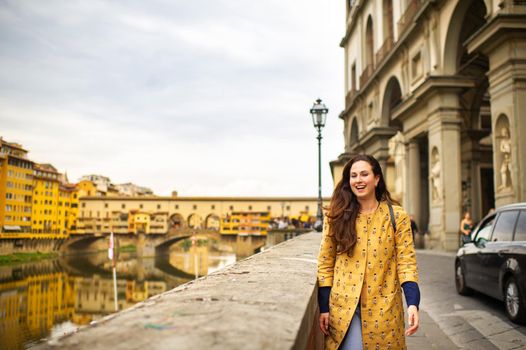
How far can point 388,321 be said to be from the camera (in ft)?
8.45

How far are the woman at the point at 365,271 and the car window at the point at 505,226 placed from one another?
4.72 meters

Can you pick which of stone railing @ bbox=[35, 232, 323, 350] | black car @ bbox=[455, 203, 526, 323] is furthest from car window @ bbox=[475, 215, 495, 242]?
stone railing @ bbox=[35, 232, 323, 350]

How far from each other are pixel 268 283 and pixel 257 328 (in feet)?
3.68

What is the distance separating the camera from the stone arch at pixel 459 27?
53.6 feet

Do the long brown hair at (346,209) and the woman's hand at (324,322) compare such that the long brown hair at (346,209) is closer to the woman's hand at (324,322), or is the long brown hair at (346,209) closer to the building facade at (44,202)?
the woman's hand at (324,322)

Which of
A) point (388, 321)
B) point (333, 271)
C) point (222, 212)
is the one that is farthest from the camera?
point (222, 212)

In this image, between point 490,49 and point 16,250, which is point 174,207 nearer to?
point 16,250

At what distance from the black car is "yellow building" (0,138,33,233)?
258ft

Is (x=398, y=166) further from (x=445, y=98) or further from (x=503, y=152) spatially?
(x=503, y=152)

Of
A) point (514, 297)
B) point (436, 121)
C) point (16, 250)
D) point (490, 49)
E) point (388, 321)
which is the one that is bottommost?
point (16, 250)

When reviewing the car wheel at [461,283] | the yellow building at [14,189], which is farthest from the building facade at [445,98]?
the yellow building at [14,189]

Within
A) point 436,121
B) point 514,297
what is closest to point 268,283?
point 514,297

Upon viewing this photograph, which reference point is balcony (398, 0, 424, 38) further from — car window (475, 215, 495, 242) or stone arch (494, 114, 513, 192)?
car window (475, 215, 495, 242)

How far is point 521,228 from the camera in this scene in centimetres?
641
